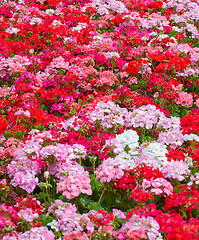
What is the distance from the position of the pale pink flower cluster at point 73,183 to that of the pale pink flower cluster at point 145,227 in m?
0.53

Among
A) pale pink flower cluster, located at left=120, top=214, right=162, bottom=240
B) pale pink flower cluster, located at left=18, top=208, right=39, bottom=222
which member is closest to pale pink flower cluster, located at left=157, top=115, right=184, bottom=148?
pale pink flower cluster, located at left=120, top=214, right=162, bottom=240

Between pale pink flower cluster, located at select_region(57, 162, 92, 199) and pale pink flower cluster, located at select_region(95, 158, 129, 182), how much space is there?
16cm

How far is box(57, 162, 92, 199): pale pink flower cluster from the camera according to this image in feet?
9.77

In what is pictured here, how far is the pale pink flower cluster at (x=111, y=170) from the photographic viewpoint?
3.07m

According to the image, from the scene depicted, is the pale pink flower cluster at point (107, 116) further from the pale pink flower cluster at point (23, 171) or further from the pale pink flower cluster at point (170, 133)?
the pale pink flower cluster at point (23, 171)

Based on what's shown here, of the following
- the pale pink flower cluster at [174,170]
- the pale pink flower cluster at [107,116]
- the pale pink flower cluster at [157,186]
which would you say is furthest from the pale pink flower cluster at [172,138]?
the pale pink flower cluster at [157,186]

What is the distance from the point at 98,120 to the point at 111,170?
126 centimetres

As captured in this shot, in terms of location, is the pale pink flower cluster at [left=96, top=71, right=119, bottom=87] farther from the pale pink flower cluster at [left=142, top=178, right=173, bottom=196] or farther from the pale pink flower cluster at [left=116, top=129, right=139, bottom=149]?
the pale pink flower cluster at [left=142, top=178, right=173, bottom=196]

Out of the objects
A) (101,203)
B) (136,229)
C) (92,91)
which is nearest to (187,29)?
(92,91)

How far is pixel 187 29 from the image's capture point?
8180mm

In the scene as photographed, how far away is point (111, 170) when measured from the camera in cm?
312

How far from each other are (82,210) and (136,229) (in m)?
0.96

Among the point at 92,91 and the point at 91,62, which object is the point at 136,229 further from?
the point at 91,62

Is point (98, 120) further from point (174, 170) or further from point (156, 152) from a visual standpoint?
point (174, 170)
